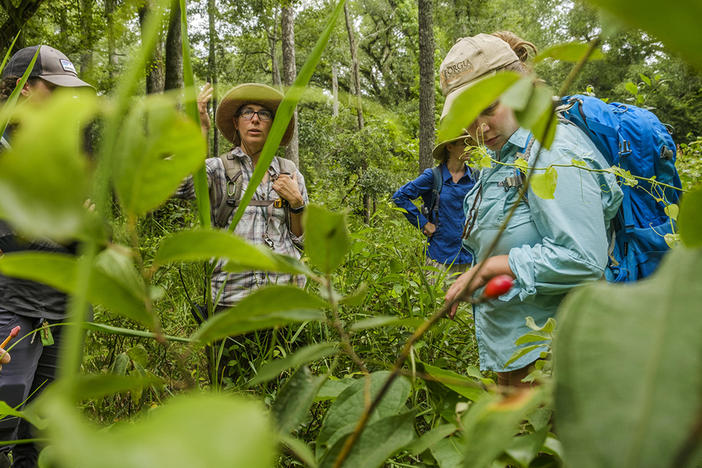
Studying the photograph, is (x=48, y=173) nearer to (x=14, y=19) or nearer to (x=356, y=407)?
(x=356, y=407)

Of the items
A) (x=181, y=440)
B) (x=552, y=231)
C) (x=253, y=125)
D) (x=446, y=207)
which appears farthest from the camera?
(x=446, y=207)

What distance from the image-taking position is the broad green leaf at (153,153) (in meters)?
0.16

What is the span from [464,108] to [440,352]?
152 cm

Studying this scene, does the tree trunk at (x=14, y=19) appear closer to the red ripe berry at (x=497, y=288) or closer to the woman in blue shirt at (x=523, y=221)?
the woman in blue shirt at (x=523, y=221)

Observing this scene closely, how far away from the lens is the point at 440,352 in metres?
1.62

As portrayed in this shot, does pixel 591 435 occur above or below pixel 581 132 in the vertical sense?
below

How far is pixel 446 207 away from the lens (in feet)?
10.3

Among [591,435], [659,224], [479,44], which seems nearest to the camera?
[591,435]

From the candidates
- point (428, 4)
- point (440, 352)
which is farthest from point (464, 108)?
point (428, 4)

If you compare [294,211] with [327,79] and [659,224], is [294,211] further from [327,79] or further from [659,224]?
[327,79]

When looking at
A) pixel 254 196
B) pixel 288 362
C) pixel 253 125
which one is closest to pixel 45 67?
pixel 253 125

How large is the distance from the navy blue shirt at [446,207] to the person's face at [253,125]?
1321mm

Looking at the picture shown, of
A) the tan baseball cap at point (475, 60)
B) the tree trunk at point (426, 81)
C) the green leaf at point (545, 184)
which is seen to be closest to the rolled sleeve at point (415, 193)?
the tan baseball cap at point (475, 60)

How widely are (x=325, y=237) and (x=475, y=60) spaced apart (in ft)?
4.55
